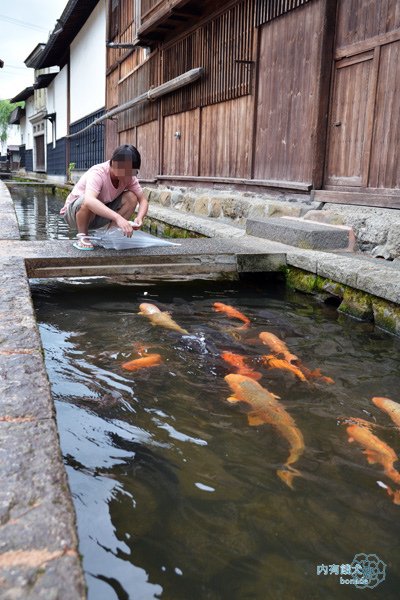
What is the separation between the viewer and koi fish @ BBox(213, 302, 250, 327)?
15.4 feet

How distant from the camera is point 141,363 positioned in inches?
137

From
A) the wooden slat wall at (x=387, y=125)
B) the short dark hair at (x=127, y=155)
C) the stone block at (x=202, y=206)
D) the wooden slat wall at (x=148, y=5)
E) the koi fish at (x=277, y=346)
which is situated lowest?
the koi fish at (x=277, y=346)

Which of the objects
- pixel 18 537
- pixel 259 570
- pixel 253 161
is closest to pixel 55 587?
pixel 18 537

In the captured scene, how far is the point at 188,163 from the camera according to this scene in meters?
11.9

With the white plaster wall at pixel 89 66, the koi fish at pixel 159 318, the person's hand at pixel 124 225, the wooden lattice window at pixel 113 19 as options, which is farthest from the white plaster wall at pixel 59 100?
the koi fish at pixel 159 318

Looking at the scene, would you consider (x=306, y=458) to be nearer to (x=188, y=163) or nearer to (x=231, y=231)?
(x=231, y=231)

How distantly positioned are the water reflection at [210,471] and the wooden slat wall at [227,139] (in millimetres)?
5828

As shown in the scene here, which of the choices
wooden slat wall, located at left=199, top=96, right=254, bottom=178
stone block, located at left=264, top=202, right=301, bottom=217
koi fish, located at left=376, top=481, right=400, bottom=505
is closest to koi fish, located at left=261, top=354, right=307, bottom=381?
koi fish, located at left=376, top=481, right=400, bottom=505

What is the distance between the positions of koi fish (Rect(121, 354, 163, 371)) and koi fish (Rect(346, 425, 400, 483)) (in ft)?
4.46

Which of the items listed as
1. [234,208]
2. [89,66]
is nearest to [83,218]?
[234,208]

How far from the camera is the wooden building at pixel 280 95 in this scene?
6.16 meters

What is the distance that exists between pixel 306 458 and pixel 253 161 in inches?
283

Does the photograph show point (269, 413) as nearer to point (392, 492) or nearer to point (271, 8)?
point (392, 492)

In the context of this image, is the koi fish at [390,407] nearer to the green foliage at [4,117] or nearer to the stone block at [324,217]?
the stone block at [324,217]
